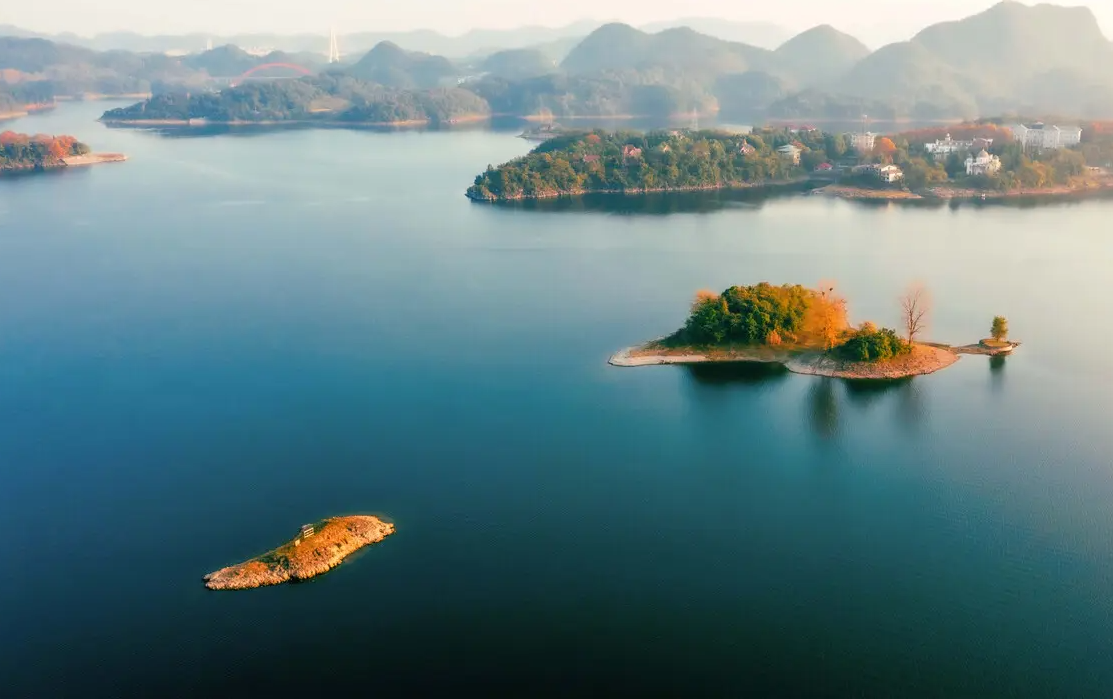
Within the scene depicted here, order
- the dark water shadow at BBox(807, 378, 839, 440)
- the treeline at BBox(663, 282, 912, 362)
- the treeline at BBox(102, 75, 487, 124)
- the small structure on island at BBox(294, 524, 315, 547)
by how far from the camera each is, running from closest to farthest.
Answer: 1. the small structure on island at BBox(294, 524, 315, 547)
2. the dark water shadow at BBox(807, 378, 839, 440)
3. the treeline at BBox(663, 282, 912, 362)
4. the treeline at BBox(102, 75, 487, 124)

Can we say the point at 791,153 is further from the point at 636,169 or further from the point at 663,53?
the point at 663,53

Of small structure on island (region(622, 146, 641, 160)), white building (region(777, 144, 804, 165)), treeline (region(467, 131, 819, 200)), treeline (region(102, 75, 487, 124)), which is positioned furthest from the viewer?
treeline (region(102, 75, 487, 124))

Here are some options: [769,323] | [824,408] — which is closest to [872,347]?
[769,323]

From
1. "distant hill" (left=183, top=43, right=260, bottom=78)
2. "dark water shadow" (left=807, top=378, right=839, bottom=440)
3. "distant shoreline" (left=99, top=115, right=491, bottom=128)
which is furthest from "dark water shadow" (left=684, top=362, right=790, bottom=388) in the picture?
"distant hill" (left=183, top=43, right=260, bottom=78)

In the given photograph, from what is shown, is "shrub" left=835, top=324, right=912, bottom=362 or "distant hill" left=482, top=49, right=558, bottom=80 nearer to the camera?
"shrub" left=835, top=324, right=912, bottom=362

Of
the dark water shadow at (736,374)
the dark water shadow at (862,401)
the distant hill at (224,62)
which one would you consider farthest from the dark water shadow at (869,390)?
the distant hill at (224,62)

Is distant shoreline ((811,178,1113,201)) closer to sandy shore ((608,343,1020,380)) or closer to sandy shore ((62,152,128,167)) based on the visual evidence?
sandy shore ((608,343,1020,380))

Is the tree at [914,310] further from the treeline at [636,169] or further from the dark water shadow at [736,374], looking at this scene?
the treeline at [636,169]

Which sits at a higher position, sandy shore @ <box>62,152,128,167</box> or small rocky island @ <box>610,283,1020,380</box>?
sandy shore @ <box>62,152,128,167</box>

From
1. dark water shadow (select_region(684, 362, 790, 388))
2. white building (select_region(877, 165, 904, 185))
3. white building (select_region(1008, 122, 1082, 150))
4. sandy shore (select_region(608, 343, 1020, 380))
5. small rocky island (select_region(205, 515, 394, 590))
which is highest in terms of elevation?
white building (select_region(1008, 122, 1082, 150))
